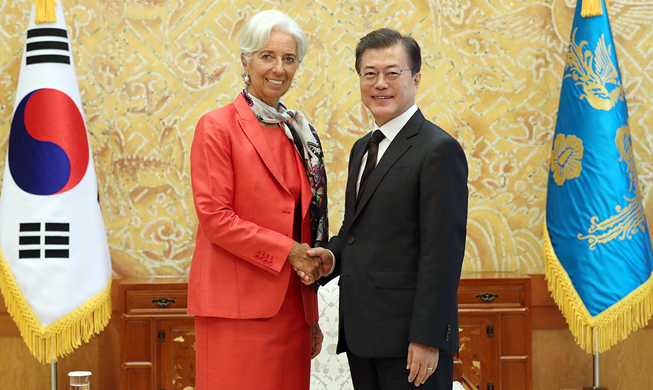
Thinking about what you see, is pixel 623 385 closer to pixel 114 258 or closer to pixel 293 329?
pixel 293 329

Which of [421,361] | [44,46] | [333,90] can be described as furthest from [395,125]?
[44,46]

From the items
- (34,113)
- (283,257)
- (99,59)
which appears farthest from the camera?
(99,59)

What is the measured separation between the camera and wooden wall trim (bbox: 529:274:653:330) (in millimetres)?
3807

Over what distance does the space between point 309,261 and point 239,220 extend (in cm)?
28

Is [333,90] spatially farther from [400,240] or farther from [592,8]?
[400,240]

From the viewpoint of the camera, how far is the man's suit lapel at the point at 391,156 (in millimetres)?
1871

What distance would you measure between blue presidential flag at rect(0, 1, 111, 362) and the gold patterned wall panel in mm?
390

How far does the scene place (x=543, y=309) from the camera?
383 cm

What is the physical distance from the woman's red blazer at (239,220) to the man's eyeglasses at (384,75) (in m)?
0.41

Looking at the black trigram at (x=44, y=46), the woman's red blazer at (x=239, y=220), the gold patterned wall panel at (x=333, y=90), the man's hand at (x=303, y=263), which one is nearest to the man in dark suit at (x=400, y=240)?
the man's hand at (x=303, y=263)

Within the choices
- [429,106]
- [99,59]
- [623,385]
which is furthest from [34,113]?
[623,385]

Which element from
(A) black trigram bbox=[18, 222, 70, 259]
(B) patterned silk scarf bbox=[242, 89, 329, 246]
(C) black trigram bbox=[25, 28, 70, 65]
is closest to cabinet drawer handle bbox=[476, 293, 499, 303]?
(B) patterned silk scarf bbox=[242, 89, 329, 246]

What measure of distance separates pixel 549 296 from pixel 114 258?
2.78 metres

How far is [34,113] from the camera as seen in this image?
10.7 feet
